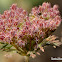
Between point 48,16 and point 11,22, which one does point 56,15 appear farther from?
point 11,22

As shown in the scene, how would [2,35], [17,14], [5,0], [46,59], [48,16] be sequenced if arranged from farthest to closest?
[5,0]
[46,59]
[48,16]
[17,14]
[2,35]

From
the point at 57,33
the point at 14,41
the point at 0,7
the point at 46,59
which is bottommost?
the point at 46,59

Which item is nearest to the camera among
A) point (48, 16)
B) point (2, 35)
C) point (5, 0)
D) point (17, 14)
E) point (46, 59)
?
point (2, 35)

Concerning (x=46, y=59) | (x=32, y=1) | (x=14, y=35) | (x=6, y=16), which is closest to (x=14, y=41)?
(x=14, y=35)

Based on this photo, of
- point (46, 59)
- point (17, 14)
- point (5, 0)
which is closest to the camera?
point (17, 14)

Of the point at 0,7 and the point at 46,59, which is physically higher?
the point at 0,7

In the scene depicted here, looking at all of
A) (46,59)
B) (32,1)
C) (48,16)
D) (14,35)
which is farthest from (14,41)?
(32,1)

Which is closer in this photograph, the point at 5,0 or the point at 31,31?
the point at 31,31

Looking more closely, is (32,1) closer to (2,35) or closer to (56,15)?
(56,15)

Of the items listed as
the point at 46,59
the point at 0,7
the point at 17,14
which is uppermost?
→ the point at 0,7
